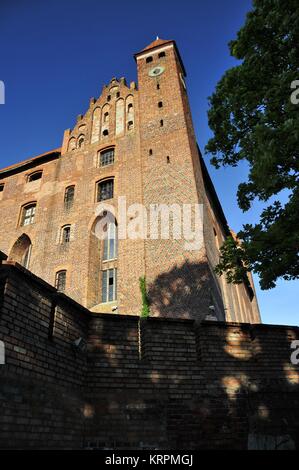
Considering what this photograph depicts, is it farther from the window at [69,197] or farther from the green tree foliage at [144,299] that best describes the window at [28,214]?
the green tree foliage at [144,299]

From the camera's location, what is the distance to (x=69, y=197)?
20531 millimetres

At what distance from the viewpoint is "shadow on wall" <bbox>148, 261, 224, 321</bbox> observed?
1300cm

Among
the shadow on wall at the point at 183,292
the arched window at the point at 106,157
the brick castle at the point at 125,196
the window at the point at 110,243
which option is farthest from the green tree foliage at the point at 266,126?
the arched window at the point at 106,157

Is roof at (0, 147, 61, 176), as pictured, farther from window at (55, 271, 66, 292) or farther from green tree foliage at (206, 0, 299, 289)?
green tree foliage at (206, 0, 299, 289)

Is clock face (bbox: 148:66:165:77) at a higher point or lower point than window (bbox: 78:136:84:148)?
higher

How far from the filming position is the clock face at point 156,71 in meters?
21.3

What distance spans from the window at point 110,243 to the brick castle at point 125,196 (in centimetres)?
6

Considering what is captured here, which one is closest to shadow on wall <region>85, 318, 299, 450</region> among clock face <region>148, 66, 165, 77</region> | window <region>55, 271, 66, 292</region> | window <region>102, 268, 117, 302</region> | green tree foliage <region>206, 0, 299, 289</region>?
green tree foliage <region>206, 0, 299, 289</region>

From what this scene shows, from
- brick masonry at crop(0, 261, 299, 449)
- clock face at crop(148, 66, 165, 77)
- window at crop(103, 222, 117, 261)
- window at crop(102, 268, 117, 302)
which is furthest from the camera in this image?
clock face at crop(148, 66, 165, 77)

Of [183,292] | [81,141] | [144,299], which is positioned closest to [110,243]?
[144,299]

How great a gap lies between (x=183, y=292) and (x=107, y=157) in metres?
10.6

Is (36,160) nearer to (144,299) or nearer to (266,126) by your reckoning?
(144,299)

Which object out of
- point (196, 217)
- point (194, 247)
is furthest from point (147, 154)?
point (194, 247)

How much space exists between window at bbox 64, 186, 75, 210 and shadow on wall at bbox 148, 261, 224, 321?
319 inches
